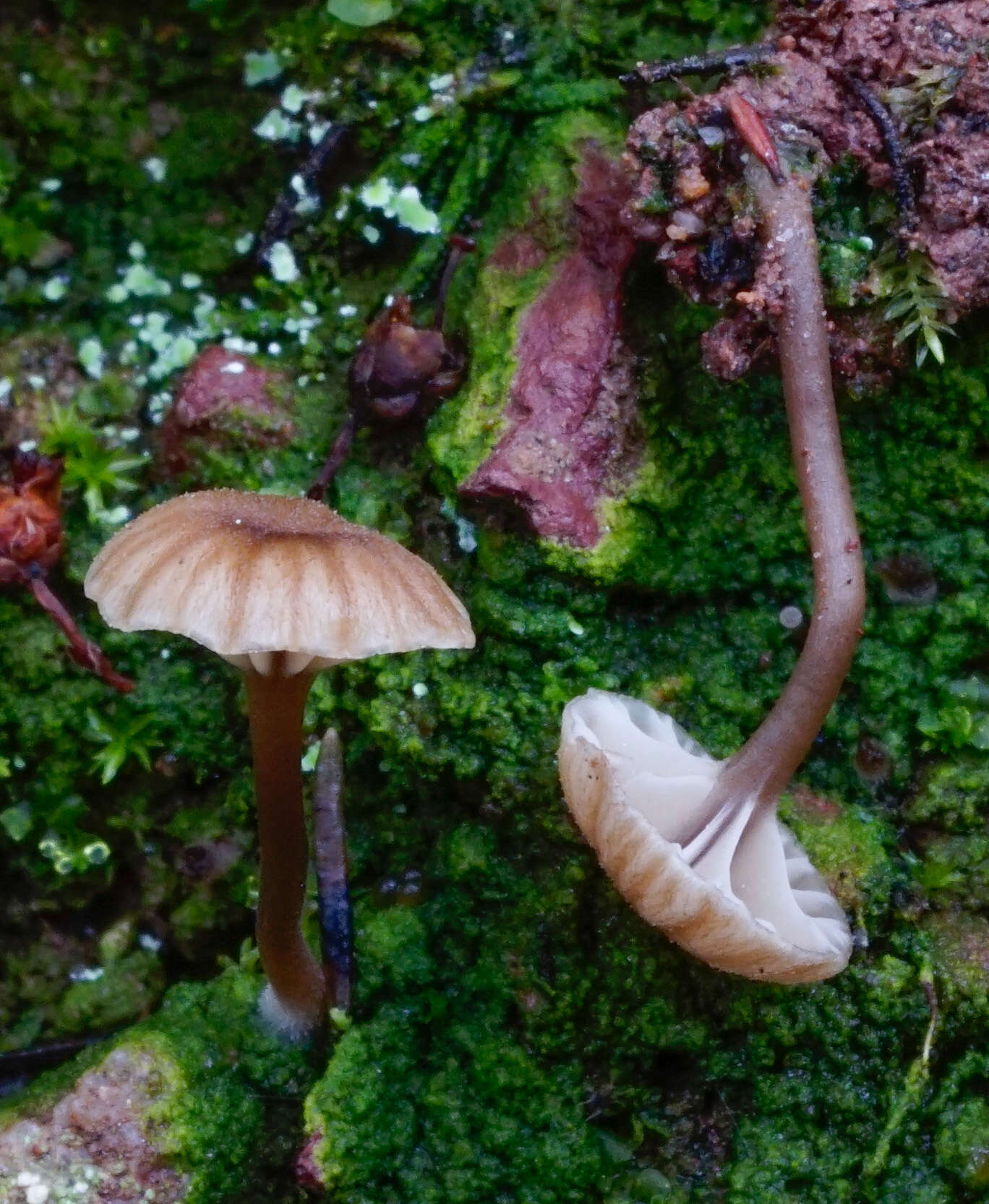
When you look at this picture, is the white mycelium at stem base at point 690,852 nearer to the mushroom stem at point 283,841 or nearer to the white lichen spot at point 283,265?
the mushroom stem at point 283,841

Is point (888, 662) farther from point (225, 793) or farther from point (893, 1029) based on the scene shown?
point (225, 793)

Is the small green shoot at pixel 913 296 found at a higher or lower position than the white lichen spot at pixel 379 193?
higher

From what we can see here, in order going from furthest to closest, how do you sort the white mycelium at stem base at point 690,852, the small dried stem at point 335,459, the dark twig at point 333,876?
1. the small dried stem at point 335,459
2. the dark twig at point 333,876
3. the white mycelium at stem base at point 690,852

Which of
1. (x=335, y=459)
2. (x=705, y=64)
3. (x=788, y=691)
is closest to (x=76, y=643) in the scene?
(x=335, y=459)

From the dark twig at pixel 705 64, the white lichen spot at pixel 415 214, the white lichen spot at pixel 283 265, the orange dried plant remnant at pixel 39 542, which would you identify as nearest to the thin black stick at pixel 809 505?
the dark twig at pixel 705 64

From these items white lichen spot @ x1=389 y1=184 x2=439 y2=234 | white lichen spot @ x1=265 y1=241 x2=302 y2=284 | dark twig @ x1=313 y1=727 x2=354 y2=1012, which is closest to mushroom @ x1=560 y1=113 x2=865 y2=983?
dark twig @ x1=313 y1=727 x2=354 y2=1012

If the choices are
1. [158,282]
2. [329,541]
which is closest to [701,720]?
[329,541]

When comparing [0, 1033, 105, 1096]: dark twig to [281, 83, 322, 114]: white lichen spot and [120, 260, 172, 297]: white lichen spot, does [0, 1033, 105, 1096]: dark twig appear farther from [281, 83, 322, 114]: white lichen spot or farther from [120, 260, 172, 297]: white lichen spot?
[281, 83, 322, 114]: white lichen spot

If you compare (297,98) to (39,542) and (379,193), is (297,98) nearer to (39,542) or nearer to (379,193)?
(379,193)
